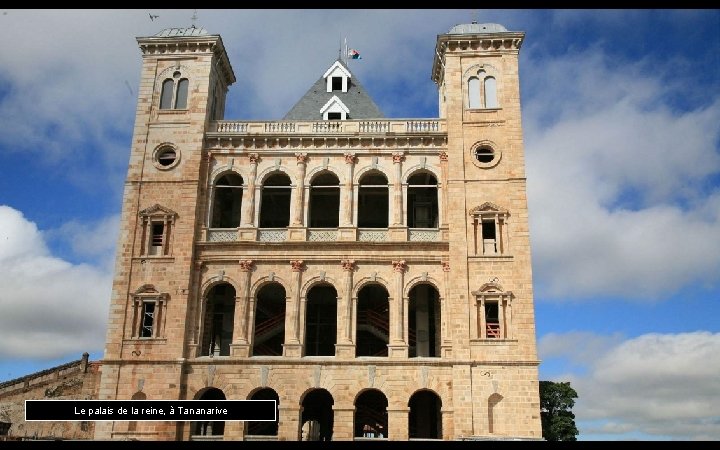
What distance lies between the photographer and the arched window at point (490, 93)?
35.9 meters

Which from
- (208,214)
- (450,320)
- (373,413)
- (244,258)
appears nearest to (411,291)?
(450,320)

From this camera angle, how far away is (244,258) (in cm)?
3388

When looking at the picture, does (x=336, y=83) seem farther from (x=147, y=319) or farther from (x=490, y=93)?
(x=147, y=319)

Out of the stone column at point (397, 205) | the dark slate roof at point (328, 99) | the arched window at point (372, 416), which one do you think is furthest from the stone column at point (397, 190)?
the arched window at point (372, 416)

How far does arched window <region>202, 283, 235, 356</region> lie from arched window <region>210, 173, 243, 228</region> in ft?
12.0

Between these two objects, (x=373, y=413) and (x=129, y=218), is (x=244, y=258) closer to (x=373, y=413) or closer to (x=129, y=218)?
(x=129, y=218)

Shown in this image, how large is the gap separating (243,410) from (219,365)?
364 centimetres

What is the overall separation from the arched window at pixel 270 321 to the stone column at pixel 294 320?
4.00 feet

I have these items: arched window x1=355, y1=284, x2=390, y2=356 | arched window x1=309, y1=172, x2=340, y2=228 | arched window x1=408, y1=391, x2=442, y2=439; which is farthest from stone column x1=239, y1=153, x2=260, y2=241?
arched window x1=408, y1=391, x2=442, y2=439

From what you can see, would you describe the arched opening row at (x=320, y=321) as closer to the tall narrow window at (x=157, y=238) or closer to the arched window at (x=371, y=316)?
the arched window at (x=371, y=316)

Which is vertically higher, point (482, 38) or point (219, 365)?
point (482, 38)

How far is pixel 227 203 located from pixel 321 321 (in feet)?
28.0

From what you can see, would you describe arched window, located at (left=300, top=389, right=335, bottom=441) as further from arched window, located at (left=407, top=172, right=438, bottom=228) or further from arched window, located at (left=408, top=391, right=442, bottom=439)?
arched window, located at (left=407, top=172, right=438, bottom=228)
